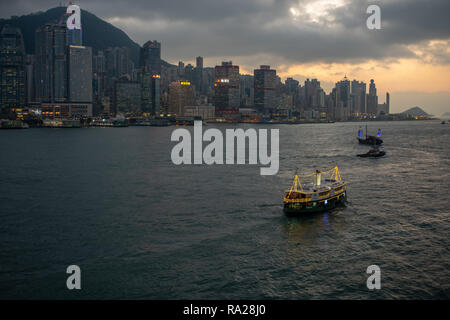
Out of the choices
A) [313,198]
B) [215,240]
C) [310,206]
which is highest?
[313,198]

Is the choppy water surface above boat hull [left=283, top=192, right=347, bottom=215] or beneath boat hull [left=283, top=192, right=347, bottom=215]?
beneath

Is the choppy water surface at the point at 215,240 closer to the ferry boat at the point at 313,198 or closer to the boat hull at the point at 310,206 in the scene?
the boat hull at the point at 310,206

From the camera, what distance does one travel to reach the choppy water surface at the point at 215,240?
22.4 meters

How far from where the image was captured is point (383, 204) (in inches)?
1624

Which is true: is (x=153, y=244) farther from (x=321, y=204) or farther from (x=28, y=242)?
(x=321, y=204)

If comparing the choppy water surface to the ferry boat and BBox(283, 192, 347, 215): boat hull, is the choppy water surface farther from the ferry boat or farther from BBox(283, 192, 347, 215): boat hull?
the ferry boat

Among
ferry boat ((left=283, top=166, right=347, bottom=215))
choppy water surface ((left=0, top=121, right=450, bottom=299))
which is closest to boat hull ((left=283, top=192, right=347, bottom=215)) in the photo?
ferry boat ((left=283, top=166, right=347, bottom=215))

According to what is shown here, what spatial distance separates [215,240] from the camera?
1155 inches

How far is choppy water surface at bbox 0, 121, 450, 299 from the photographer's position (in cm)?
2238

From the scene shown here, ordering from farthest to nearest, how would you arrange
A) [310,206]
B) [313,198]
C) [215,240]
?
[313,198] → [310,206] → [215,240]

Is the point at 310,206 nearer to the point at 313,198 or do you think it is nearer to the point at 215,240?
the point at 313,198

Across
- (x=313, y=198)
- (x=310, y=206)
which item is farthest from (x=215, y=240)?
(x=313, y=198)

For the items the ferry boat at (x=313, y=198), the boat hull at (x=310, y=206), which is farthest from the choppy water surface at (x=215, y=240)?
the ferry boat at (x=313, y=198)
